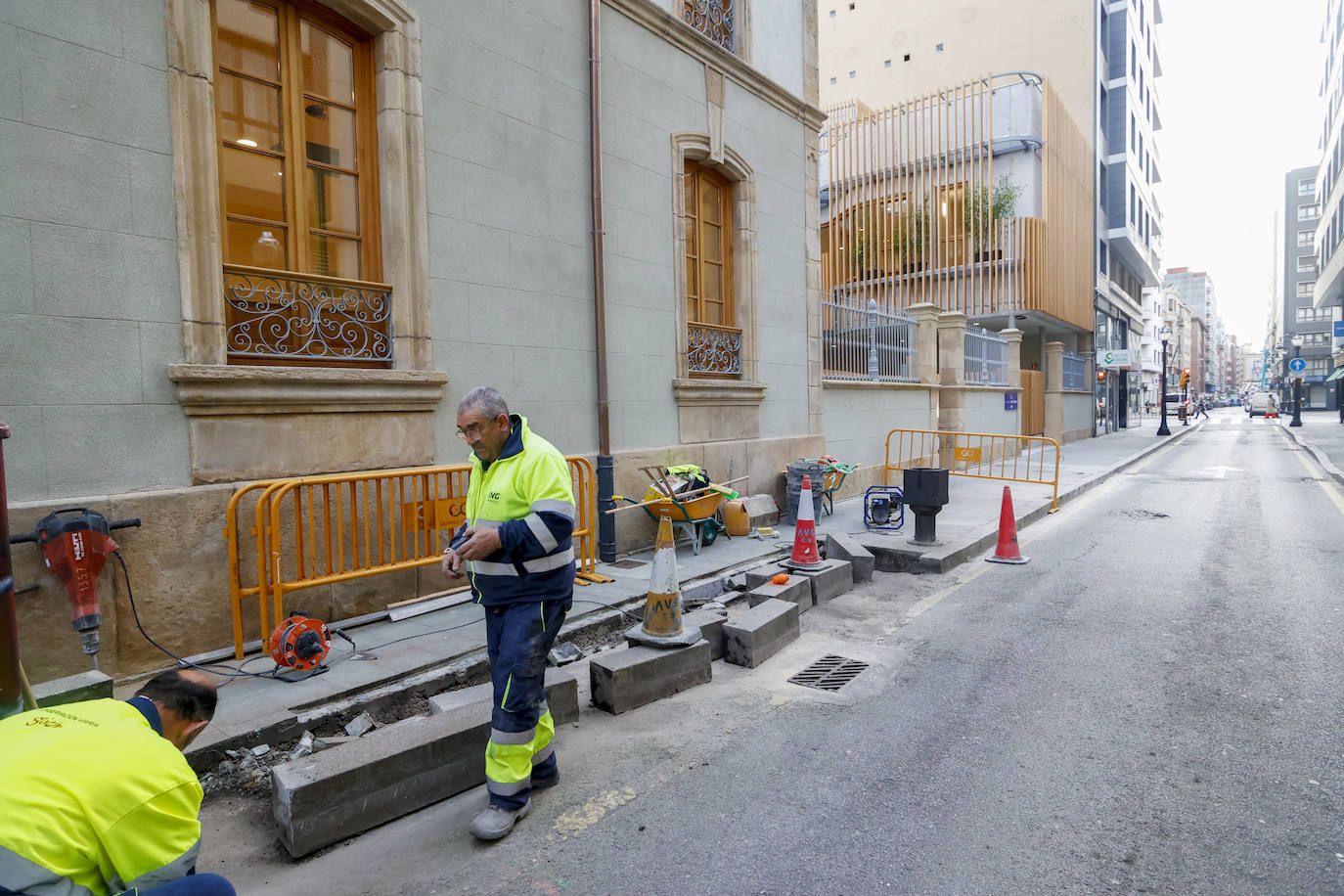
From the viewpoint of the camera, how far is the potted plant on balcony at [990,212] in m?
24.8

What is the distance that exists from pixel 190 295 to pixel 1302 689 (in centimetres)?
758

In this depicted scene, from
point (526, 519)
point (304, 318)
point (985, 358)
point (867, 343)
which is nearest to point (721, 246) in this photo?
point (867, 343)

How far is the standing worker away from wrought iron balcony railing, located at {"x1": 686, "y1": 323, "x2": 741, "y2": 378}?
637 cm

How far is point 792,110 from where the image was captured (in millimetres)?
11781

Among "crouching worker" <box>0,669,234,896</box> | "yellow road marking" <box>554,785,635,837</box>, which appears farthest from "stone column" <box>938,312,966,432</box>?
"crouching worker" <box>0,669,234,896</box>

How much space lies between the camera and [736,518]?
9.60 meters

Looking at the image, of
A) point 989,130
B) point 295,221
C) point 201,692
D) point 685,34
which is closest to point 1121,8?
point 989,130

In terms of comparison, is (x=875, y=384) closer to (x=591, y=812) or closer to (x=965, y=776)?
(x=965, y=776)

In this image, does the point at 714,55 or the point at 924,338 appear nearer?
the point at 714,55

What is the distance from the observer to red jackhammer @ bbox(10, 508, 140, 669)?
4.29m

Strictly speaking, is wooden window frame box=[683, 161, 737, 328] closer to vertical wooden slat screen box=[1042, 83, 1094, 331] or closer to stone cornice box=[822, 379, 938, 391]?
stone cornice box=[822, 379, 938, 391]

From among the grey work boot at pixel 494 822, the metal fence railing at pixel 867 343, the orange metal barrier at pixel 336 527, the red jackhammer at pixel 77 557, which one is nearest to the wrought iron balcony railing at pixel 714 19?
the metal fence railing at pixel 867 343

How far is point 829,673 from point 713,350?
5891 millimetres

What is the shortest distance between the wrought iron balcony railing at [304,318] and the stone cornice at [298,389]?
9.8 inches
